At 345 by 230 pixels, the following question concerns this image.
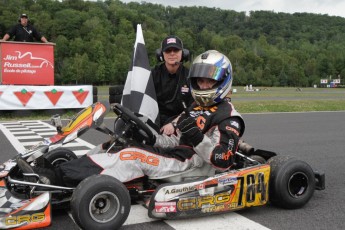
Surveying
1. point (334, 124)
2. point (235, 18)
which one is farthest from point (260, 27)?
point (334, 124)

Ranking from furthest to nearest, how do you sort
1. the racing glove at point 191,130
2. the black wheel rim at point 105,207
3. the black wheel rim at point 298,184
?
the black wheel rim at point 298,184, the racing glove at point 191,130, the black wheel rim at point 105,207

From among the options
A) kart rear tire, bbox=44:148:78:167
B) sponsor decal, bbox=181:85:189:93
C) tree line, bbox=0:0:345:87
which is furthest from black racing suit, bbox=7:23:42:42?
tree line, bbox=0:0:345:87

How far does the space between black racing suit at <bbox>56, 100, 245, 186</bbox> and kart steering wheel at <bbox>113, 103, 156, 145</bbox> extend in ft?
0.34

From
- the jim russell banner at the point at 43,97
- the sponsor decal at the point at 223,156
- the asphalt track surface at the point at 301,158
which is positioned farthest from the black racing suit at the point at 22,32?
the sponsor decal at the point at 223,156

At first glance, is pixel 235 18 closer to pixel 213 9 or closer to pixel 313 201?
pixel 213 9

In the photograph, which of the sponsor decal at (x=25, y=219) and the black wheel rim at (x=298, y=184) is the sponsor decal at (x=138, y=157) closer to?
the sponsor decal at (x=25, y=219)

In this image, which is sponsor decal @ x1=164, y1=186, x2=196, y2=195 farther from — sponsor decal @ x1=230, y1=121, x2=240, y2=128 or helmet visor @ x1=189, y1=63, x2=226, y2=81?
helmet visor @ x1=189, y1=63, x2=226, y2=81

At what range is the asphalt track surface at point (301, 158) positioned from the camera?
3.22m

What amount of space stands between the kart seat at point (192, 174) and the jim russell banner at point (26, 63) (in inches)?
321

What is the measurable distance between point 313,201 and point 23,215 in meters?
2.57

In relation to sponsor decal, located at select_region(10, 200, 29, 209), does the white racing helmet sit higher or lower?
higher

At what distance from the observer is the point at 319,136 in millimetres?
8219

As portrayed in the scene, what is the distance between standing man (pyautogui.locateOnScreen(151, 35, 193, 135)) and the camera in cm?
449

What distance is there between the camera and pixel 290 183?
371 cm
